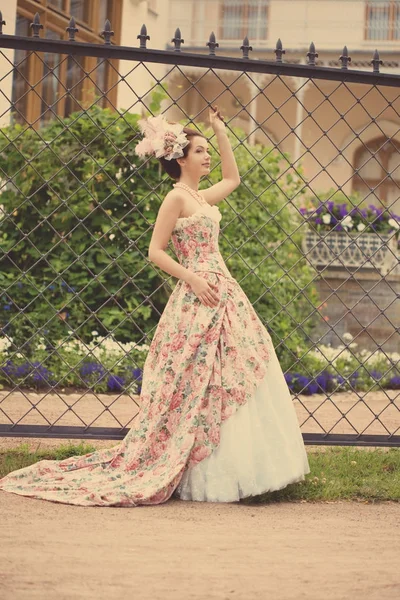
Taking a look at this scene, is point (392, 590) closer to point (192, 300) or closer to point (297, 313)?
point (192, 300)

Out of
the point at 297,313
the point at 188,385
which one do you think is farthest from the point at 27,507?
the point at 297,313

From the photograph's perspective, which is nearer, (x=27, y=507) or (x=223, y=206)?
(x=27, y=507)

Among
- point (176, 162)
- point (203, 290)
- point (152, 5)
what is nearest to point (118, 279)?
point (176, 162)

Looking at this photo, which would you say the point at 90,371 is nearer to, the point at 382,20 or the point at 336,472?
the point at 336,472

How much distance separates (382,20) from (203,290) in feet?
49.1

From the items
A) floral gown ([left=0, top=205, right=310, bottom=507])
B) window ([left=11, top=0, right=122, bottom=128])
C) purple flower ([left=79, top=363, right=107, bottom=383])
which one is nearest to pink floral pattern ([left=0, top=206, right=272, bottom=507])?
floral gown ([left=0, top=205, right=310, bottom=507])

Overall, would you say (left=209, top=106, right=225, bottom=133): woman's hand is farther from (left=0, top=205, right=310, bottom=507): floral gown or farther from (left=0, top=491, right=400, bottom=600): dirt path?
(left=0, top=491, right=400, bottom=600): dirt path

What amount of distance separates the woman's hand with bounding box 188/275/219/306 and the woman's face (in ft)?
1.60

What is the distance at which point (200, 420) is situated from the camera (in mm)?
4027

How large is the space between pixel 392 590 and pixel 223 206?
16.5 feet

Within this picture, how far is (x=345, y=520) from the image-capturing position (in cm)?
386

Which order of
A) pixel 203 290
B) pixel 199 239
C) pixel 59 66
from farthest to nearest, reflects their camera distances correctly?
pixel 59 66, pixel 199 239, pixel 203 290

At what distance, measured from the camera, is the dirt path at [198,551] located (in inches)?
112

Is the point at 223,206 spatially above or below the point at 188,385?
above
